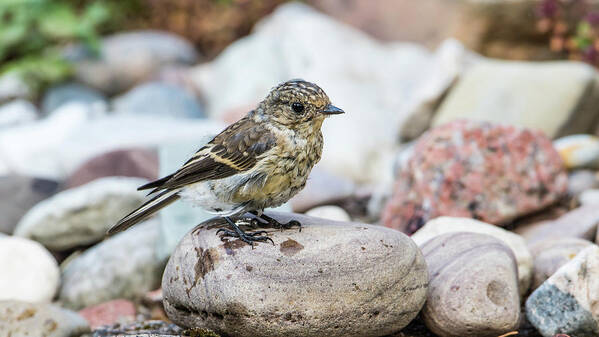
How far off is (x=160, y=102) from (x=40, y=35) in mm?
3097

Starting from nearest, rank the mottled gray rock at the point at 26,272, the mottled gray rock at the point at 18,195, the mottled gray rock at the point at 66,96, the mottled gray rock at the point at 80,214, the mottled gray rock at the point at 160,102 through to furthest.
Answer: the mottled gray rock at the point at 26,272, the mottled gray rock at the point at 80,214, the mottled gray rock at the point at 18,195, the mottled gray rock at the point at 160,102, the mottled gray rock at the point at 66,96

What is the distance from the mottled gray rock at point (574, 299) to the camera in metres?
4.47

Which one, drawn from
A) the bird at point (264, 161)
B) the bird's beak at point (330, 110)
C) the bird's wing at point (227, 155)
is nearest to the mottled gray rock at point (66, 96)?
the bird's wing at point (227, 155)

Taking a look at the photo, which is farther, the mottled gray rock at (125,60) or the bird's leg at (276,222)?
the mottled gray rock at (125,60)

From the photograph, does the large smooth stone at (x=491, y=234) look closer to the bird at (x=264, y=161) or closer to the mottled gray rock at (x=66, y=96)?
the bird at (x=264, y=161)

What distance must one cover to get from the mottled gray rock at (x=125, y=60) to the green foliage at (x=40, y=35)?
0.35 metres

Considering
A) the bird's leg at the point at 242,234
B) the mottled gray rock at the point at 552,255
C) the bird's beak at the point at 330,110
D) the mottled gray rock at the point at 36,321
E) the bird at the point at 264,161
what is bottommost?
the mottled gray rock at the point at 552,255

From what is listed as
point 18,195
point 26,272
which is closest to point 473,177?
point 26,272

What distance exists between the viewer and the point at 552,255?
5402 mm

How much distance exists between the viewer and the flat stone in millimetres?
8609

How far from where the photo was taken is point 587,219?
241 inches

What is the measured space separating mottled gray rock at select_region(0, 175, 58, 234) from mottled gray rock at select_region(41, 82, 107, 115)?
3.90 meters

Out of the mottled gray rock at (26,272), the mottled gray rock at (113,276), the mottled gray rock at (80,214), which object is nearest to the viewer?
the mottled gray rock at (26,272)

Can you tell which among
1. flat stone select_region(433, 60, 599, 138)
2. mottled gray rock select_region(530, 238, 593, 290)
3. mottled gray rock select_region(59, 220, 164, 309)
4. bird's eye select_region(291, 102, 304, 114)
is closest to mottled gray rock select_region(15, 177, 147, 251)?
mottled gray rock select_region(59, 220, 164, 309)
